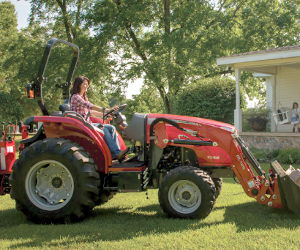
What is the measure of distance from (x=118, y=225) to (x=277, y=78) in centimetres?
1502

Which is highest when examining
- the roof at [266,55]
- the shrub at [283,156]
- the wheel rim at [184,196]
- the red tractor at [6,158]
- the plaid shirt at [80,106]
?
the roof at [266,55]

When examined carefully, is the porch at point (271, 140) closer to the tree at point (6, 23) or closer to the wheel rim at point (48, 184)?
the wheel rim at point (48, 184)

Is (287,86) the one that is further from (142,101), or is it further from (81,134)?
(81,134)

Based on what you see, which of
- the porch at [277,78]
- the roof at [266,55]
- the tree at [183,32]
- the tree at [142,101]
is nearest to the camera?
the roof at [266,55]

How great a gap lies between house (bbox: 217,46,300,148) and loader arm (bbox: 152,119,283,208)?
9.50 metres

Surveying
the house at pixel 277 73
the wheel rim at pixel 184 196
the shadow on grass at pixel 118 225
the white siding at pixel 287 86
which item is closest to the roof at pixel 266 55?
the house at pixel 277 73

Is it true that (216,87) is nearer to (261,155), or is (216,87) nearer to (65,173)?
(261,155)

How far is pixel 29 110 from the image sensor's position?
139ft

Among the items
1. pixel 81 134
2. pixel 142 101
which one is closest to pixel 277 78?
pixel 142 101

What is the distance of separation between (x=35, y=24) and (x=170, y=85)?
9.93m

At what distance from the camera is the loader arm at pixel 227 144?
18.0 feet

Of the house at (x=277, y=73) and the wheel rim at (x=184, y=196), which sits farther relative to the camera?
the house at (x=277, y=73)

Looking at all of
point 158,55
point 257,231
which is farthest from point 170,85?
point 257,231

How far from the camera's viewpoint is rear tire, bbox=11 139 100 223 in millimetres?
5340
